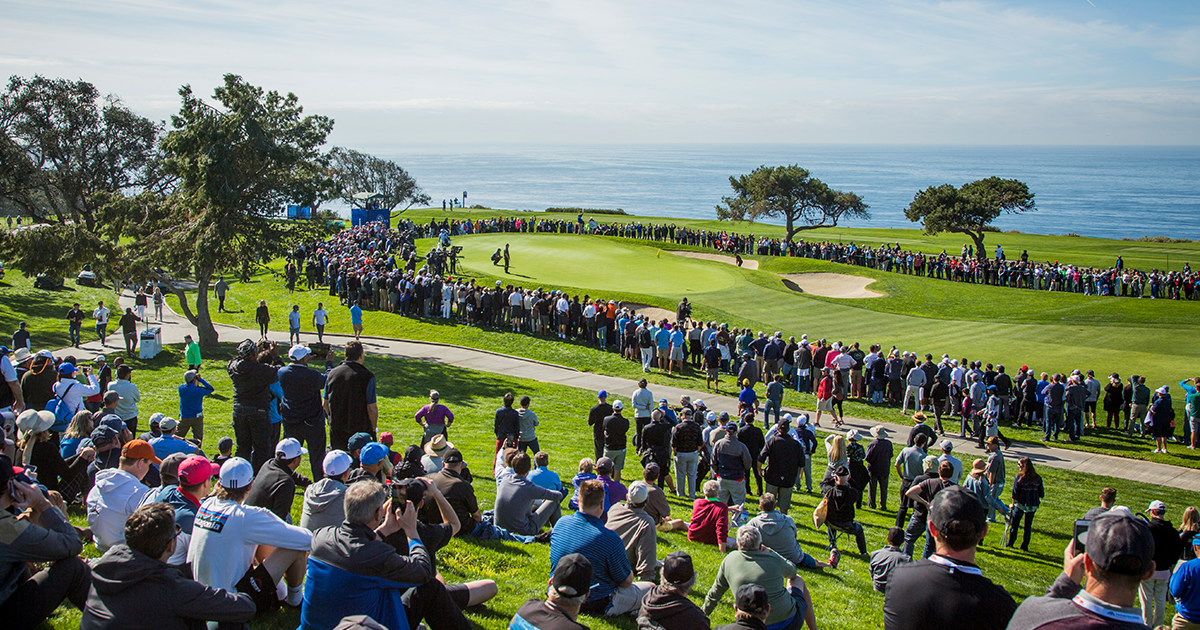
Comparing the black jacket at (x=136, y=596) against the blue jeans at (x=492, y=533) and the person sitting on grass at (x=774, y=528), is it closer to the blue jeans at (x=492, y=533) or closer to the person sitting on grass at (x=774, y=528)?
the blue jeans at (x=492, y=533)

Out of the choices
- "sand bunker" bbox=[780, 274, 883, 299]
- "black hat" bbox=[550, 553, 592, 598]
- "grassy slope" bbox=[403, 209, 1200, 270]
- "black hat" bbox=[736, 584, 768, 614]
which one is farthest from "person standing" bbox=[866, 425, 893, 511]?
"grassy slope" bbox=[403, 209, 1200, 270]

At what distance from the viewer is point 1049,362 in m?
24.5

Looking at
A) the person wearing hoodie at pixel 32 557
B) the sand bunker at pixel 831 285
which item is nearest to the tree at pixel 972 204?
the sand bunker at pixel 831 285

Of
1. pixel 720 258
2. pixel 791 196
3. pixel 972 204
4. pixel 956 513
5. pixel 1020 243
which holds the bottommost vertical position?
pixel 956 513

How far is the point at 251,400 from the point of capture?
34.5ft

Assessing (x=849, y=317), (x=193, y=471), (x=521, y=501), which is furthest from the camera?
(x=849, y=317)

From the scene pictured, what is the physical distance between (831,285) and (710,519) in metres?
35.3

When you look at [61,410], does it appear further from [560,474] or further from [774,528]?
[774,528]

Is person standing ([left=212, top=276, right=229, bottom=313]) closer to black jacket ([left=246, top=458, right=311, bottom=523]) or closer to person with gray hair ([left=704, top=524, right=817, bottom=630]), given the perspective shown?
black jacket ([left=246, top=458, right=311, bottom=523])

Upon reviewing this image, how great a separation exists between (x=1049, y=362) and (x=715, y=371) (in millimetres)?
10797

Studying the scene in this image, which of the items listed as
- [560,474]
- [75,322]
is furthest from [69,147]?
[560,474]

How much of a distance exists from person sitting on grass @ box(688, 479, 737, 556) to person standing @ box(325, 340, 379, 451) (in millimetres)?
4275

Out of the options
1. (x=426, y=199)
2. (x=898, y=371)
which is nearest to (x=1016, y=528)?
(x=898, y=371)

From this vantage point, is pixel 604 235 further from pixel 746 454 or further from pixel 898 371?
pixel 746 454
